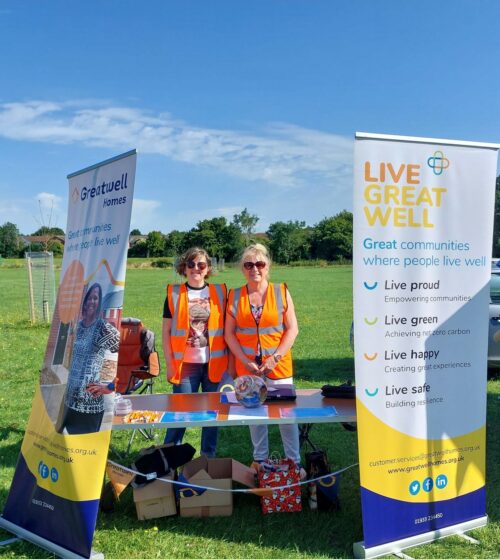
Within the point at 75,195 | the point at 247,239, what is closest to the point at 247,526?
the point at 75,195

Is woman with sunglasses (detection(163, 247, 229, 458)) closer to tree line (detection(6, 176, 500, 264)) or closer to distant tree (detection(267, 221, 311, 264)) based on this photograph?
tree line (detection(6, 176, 500, 264))

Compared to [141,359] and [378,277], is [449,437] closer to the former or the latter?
[378,277]

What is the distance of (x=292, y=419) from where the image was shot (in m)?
3.62

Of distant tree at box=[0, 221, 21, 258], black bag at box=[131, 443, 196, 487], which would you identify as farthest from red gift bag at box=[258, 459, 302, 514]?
distant tree at box=[0, 221, 21, 258]

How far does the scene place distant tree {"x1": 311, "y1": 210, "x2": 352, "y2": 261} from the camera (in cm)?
8000

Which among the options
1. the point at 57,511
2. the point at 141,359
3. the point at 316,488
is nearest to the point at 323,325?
the point at 141,359

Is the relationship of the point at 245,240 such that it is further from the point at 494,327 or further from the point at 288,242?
the point at 494,327

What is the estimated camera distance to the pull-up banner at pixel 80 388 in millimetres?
3398

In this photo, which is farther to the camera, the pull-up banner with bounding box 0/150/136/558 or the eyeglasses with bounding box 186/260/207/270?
the eyeglasses with bounding box 186/260/207/270

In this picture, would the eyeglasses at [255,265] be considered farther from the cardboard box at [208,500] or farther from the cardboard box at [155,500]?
the cardboard box at [155,500]

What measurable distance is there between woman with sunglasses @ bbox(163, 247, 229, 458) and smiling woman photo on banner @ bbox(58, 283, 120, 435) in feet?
3.25

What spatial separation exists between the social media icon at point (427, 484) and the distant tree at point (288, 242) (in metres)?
81.3

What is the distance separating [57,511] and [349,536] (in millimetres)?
1889

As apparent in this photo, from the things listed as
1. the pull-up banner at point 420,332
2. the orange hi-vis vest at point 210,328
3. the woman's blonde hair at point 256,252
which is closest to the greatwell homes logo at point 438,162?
the pull-up banner at point 420,332
